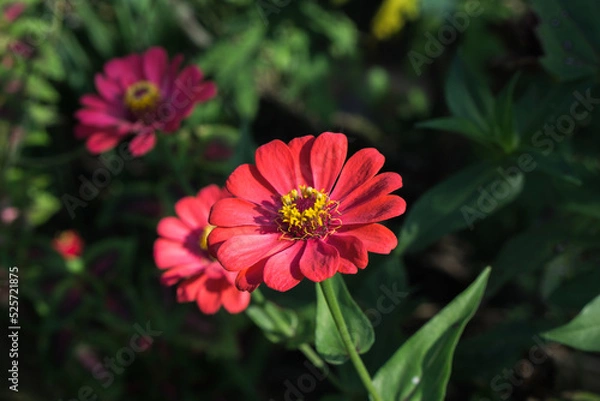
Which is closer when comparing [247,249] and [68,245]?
[247,249]

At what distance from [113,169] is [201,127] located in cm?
32

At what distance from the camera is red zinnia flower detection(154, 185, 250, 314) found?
3.19ft

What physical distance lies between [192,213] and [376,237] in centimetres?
37

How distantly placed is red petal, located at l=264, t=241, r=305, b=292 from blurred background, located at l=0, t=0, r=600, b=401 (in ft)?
0.89

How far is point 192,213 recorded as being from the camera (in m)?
1.07

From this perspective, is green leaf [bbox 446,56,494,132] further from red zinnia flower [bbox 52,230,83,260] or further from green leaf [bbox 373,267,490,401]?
red zinnia flower [bbox 52,230,83,260]

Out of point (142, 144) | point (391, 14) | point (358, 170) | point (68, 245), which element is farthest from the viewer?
point (391, 14)

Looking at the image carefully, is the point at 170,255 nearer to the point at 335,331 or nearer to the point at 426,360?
the point at 335,331

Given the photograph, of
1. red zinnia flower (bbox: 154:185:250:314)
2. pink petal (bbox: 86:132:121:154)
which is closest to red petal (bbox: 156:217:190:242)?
red zinnia flower (bbox: 154:185:250:314)

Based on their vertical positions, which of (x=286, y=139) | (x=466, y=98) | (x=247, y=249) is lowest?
(x=286, y=139)

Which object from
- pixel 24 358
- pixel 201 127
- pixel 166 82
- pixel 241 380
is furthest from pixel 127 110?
pixel 24 358

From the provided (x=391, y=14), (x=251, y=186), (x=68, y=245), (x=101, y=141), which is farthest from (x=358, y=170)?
(x=391, y=14)

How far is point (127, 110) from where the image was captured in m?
1.30

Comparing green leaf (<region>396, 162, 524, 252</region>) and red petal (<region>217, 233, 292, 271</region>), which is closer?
red petal (<region>217, 233, 292, 271</region>)
